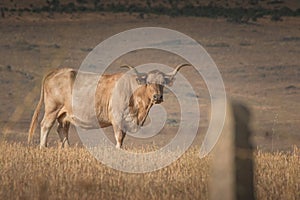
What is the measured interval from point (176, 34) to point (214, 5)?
11.1 m

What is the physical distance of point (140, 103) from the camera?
16.8 metres

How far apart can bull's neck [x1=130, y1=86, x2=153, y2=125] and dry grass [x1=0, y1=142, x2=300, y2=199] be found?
4452mm

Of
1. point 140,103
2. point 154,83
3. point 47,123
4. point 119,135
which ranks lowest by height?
point 119,135

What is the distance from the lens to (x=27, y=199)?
7.65 metres

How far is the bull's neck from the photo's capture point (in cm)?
1664

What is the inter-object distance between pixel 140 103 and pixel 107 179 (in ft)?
24.6

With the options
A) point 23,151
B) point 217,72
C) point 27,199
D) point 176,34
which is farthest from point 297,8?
point 27,199

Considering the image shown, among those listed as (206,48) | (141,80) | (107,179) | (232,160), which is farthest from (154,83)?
(206,48)

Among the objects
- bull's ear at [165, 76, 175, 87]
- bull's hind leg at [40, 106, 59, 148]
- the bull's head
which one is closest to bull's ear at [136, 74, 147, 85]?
the bull's head

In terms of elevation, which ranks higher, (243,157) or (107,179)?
(243,157)

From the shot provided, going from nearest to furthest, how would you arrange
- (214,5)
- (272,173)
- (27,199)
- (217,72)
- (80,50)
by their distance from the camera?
(27,199)
(272,173)
(217,72)
(80,50)
(214,5)

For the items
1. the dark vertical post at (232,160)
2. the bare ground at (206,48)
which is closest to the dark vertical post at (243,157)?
the dark vertical post at (232,160)

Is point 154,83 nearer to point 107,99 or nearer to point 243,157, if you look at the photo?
point 107,99

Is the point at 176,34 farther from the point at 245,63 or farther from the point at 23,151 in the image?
the point at 23,151
